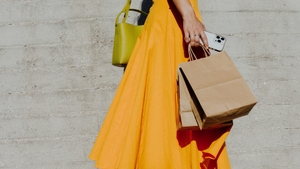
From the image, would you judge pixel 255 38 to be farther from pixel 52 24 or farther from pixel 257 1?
pixel 52 24

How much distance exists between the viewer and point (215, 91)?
1.35 meters

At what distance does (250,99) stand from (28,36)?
72.5 inches

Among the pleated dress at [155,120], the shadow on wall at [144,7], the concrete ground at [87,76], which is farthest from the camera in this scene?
the shadow on wall at [144,7]

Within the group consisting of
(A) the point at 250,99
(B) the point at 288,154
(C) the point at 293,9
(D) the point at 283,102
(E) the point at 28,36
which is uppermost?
(C) the point at 293,9

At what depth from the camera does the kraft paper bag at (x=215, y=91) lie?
1.34 meters

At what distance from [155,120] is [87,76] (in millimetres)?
1196

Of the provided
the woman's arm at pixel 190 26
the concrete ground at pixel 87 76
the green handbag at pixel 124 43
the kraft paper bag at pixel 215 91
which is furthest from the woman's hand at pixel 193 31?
the concrete ground at pixel 87 76

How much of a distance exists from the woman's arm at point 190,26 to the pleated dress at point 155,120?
0.09m

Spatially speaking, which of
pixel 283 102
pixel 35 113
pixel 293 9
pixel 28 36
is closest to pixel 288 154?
pixel 283 102

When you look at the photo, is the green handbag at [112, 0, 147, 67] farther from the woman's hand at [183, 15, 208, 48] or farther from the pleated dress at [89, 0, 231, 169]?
the woman's hand at [183, 15, 208, 48]

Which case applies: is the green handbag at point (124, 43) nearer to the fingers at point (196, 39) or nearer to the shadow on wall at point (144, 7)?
the fingers at point (196, 39)

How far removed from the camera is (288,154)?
247 cm

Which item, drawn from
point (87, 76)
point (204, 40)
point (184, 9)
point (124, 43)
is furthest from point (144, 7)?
point (204, 40)

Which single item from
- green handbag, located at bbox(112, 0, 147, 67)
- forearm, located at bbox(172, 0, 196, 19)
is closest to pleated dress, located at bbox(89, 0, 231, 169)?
forearm, located at bbox(172, 0, 196, 19)
